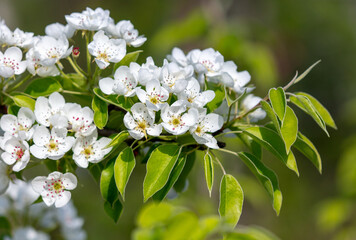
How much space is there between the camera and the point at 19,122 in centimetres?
100

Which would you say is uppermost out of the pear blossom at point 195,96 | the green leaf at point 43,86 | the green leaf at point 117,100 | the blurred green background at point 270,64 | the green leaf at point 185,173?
the green leaf at point 43,86

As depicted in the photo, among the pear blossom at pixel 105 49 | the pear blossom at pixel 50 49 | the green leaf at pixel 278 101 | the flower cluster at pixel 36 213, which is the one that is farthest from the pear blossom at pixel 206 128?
the flower cluster at pixel 36 213

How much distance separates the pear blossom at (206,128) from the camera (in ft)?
3.16

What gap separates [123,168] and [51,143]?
15 centimetres

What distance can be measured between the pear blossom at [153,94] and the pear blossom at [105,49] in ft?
0.43

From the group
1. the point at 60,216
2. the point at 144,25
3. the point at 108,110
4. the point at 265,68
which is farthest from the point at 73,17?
the point at 144,25

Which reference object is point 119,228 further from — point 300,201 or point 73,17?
point 73,17

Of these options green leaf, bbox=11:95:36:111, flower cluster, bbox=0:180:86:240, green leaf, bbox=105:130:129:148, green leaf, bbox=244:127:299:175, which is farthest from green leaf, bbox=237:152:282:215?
flower cluster, bbox=0:180:86:240

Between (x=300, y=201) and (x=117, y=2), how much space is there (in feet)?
12.4

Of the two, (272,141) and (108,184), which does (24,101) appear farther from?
(272,141)

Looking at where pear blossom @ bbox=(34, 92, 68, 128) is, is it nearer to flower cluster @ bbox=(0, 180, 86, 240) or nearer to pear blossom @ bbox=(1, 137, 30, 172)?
pear blossom @ bbox=(1, 137, 30, 172)

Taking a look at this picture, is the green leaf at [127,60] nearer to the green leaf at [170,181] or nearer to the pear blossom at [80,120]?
the pear blossom at [80,120]

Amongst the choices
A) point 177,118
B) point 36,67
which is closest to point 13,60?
point 36,67

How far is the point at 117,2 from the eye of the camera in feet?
22.7
